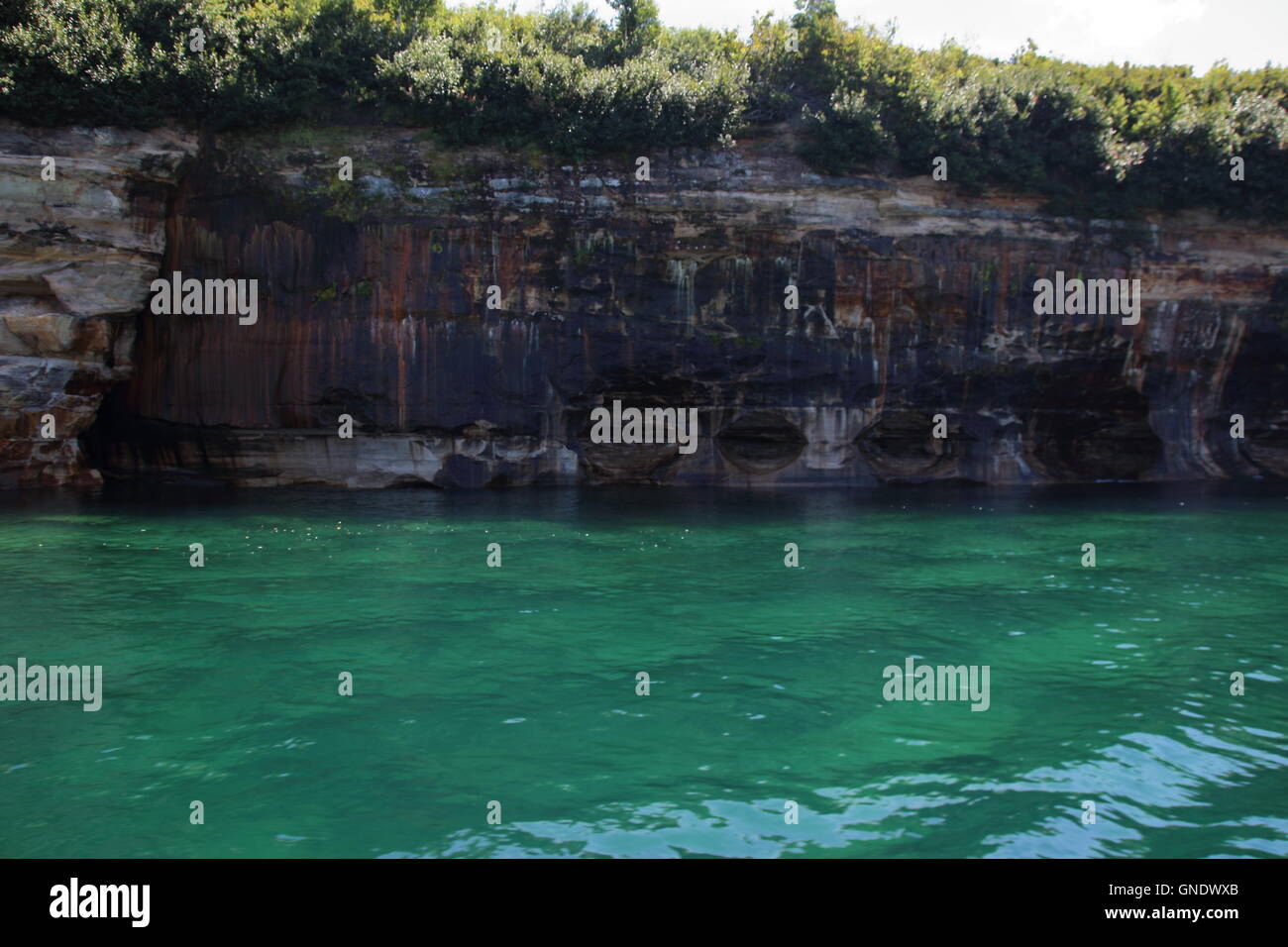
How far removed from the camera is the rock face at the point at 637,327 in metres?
25.1

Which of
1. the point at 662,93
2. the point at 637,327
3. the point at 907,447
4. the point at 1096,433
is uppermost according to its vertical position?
the point at 662,93

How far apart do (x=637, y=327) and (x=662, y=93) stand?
6.51 m

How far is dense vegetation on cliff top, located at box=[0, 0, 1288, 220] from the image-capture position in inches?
953

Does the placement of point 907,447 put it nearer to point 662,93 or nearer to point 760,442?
point 760,442

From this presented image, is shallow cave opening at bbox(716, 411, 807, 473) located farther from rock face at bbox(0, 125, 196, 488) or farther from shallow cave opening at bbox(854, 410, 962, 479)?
rock face at bbox(0, 125, 196, 488)

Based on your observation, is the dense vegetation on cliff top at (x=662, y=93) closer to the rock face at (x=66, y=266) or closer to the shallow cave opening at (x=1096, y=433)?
the rock face at (x=66, y=266)

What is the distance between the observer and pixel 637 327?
26797 millimetres

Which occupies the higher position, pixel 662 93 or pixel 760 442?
pixel 662 93

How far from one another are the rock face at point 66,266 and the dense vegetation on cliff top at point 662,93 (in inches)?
42.9

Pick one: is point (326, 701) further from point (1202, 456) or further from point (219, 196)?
point (1202, 456)

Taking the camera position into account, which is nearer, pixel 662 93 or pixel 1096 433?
pixel 662 93

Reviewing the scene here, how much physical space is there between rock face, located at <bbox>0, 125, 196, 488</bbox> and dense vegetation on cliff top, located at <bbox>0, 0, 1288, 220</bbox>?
1.09 m

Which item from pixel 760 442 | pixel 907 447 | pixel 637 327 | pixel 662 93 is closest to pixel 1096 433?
pixel 907 447

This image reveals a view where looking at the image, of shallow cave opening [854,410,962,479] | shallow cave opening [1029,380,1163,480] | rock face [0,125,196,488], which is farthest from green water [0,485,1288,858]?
shallow cave opening [1029,380,1163,480]
